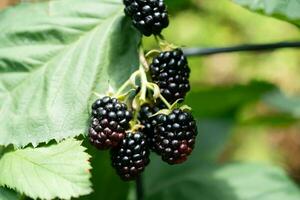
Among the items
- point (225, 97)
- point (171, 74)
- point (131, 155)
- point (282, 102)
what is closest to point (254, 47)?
point (171, 74)

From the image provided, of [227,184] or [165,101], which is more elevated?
[165,101]

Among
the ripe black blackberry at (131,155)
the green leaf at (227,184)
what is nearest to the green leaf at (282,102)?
the green leaf at (227,184)

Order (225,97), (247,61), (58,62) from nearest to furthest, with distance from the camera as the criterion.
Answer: (58,62) → (225,97) → (247,61)

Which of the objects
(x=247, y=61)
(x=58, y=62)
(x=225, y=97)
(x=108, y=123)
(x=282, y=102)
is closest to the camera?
(x=108, y=123)

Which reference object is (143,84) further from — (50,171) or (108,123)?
(50,171)

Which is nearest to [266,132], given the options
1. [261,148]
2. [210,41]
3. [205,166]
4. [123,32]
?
[261,148]

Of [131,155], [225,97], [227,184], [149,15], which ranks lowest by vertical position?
[227,184]

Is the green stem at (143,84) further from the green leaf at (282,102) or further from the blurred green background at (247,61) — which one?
the blurred green background at (247,61)

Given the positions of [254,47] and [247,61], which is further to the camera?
[247,61]
